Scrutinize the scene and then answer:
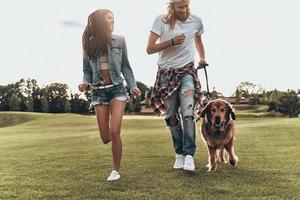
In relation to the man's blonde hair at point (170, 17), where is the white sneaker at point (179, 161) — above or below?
below

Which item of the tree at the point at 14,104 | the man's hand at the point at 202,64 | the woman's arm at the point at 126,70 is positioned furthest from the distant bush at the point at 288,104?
the woman's arm at the point at 126,70

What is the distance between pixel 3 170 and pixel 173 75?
3236mm

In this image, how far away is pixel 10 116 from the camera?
51.6 metres

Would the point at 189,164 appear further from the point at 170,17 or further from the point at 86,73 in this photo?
the point at 170,17

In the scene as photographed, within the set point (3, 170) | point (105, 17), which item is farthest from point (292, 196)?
point (3, 170)

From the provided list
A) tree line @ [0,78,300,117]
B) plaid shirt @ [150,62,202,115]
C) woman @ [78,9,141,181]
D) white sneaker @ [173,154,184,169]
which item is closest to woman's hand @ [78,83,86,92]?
woman @ [78,9,141,181]

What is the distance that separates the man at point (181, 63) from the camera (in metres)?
7.32

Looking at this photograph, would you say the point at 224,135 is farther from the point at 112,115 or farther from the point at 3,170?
the point at 3,170

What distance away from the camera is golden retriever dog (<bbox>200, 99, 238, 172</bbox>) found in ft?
23.6

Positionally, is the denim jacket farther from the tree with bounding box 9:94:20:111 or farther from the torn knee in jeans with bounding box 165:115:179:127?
the tree with bounding box 9:94:20:111

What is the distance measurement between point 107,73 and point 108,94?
Result: 26 centimetres

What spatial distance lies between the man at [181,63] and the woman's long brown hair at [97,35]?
81cm

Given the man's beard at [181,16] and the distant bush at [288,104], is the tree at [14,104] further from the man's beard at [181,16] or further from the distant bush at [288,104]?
the man's beard at [181,16]

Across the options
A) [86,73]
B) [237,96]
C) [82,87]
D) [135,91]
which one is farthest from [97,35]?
[237,96]
